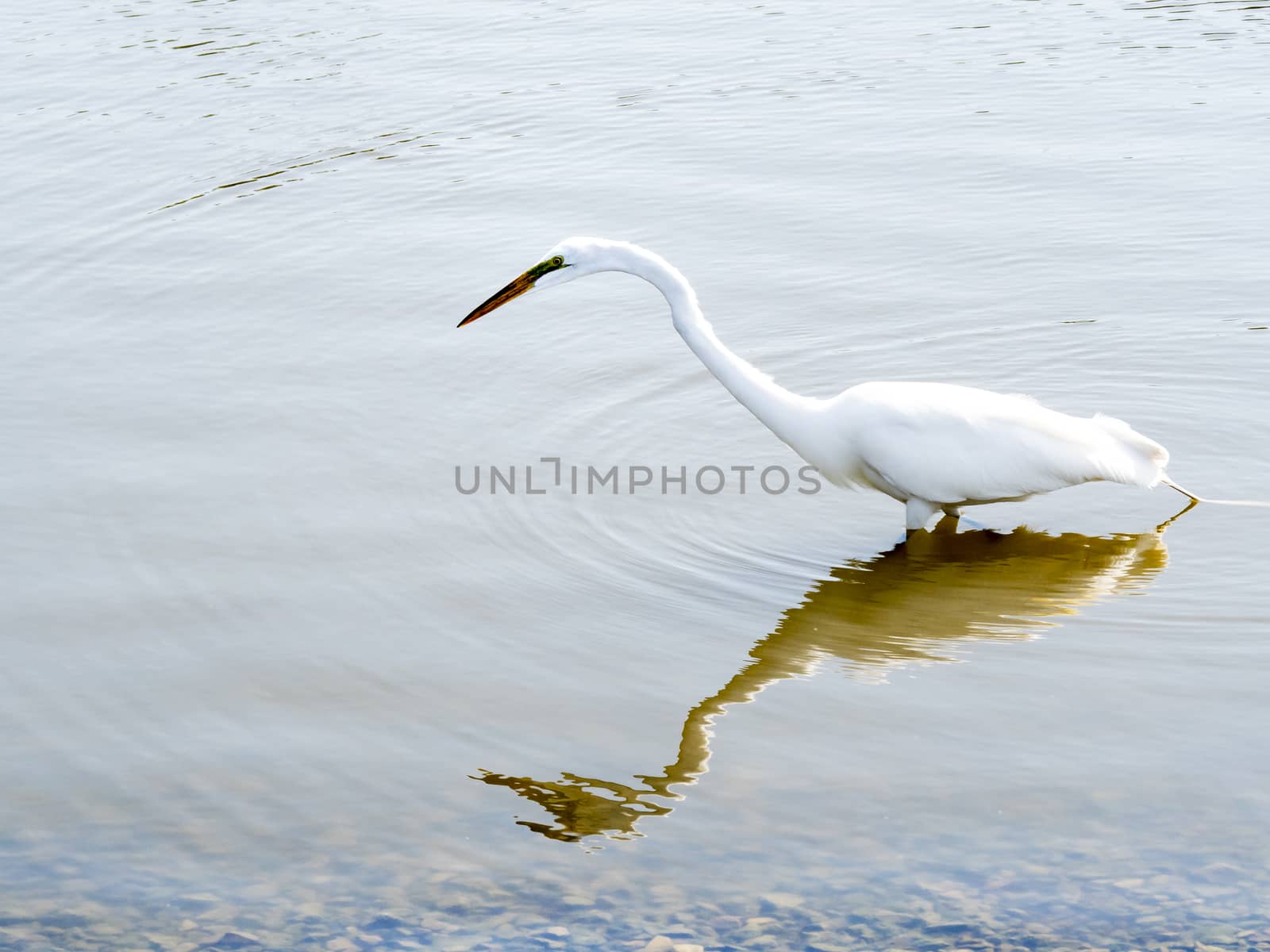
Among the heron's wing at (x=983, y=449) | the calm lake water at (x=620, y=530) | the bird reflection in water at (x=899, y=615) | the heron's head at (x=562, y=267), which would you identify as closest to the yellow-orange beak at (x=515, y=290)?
the heron's head at (x=562, y=267)

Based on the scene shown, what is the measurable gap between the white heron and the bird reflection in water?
23 centimetres

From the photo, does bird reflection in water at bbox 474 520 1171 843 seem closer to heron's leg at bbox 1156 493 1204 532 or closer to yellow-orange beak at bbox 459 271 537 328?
heron's leg at bbox 1156 493 1204 532

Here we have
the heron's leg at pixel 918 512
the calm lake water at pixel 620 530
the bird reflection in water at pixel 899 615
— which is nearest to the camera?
the calm lake water at pixel 620 530

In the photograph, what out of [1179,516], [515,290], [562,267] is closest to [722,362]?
[562,267]

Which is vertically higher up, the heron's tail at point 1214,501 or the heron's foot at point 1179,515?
the heron's tail at point 1214,501

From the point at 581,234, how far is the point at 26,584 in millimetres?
4269

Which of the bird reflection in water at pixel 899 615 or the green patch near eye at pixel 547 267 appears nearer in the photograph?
the bird reflection in water at pixel 899 615

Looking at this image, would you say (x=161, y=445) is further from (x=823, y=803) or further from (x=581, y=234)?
(x=823, y=803)

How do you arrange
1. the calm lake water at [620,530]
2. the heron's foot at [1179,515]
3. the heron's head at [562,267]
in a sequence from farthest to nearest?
the heron's foot at [1179,515] < the heron's head at [562,267] < the calm lake water at [620,530]

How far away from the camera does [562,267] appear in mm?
5641

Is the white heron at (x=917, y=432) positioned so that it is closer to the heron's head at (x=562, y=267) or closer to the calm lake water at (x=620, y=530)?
the heron's head at (x=562, y=267)

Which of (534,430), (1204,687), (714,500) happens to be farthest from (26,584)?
(1204,687)

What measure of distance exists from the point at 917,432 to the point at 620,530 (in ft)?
3.98

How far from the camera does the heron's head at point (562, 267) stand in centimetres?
559
